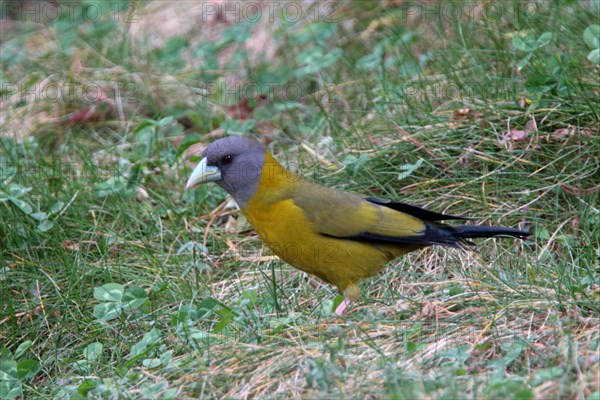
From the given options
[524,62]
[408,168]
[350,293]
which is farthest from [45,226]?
[524,62]

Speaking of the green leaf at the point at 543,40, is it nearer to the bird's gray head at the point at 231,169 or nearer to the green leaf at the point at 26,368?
the bird's gray head at the point at 231,169

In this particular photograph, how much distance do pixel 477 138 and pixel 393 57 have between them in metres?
1.79

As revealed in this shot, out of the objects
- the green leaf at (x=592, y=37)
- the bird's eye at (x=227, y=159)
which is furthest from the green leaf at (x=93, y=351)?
the green leaf at (x=592, y=37)

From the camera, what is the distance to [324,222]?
4891 mm

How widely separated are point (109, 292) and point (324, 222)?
124cm

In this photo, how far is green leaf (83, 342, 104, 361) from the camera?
4.53m

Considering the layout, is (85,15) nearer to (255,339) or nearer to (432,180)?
(432,180)

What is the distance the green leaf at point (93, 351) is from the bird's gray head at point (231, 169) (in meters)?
1.01

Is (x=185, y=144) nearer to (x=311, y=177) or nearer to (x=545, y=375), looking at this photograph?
(x=311, y=177)

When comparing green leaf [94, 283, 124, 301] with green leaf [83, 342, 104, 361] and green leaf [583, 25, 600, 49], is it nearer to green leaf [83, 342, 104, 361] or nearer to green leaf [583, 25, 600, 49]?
green leaf [83, 342, 104, 361]

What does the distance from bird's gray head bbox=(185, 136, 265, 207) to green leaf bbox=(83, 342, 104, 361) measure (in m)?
1.01

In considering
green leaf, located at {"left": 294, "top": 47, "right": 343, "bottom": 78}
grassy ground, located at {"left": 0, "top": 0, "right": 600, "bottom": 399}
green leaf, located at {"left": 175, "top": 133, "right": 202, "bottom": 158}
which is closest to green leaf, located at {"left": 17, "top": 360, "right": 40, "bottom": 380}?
grassy ground, located at {"left": 0, "top": 0, "right": 600, "bottom": 399}

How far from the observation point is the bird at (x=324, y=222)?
15.7 ft

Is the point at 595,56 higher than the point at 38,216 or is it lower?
higher
